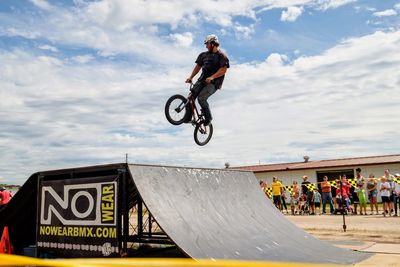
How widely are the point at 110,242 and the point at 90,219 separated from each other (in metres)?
0.55

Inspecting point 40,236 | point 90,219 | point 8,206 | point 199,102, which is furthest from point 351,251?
point 8,206

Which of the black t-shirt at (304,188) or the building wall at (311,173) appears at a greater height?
the building wall at (311,173)

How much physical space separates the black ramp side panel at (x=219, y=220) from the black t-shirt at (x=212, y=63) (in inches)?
71.3

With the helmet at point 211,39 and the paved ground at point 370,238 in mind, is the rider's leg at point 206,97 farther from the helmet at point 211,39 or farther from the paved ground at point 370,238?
the paved ground at point 370,238

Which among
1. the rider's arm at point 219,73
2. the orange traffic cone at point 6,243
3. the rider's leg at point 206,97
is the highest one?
the rider's arm at point 219,73

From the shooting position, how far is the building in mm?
28766

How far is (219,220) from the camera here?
6.66 metres

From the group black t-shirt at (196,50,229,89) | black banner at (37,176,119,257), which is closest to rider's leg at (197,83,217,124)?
black t-shirt at (196,50,229,89)

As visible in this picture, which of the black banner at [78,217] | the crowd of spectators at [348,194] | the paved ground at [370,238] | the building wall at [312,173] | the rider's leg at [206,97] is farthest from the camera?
the building wall at [312,173]

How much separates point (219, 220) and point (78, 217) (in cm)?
223

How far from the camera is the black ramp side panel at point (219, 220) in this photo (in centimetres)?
567

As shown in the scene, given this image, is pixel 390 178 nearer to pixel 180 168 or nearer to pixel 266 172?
pixel 180 168

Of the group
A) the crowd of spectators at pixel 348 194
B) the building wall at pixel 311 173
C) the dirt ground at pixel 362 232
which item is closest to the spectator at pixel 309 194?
the crowd of spectators at pixel 348 194

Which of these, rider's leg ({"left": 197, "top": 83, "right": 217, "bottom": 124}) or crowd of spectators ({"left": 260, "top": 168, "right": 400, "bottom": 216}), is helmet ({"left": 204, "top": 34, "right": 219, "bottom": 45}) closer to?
rider's leg ({"left": 197, "top": 83, "right": 217, "bottom": 124})
